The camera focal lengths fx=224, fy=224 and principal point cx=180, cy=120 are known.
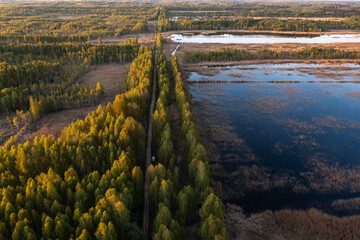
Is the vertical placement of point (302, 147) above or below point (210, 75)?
below

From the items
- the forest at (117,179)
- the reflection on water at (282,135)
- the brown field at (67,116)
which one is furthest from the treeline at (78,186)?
the reflection on water at (282,135)

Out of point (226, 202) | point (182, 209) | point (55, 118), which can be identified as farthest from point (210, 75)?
point (182, 209)

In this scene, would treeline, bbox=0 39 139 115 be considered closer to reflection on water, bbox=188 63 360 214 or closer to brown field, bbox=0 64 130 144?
brown field, bbox=0 64 130 144

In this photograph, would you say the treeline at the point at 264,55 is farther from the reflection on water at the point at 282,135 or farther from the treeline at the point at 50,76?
the treeline at the point at 50,76

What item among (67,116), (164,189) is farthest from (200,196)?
(67,116)

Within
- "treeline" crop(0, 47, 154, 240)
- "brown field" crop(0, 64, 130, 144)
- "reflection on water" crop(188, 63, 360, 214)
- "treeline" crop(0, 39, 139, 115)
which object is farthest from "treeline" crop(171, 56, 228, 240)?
"treeline" crop(0, 39, 139, 115)

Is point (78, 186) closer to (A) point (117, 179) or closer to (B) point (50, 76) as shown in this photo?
(A) point (117, 179)

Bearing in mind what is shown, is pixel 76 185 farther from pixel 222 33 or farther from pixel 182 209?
pixel 222 33

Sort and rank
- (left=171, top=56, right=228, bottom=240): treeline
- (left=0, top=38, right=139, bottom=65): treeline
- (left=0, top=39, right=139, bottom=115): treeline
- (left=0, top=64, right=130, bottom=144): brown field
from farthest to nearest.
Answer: (left=0, top=38, right=139, bottom=65): treeline, (left=0, top=39, right=139, bottom=115): treeline, (left=0, top=64, right=130, bottom=144): brown field, (left=171, top=56, right=228, bottom=240): treeline
